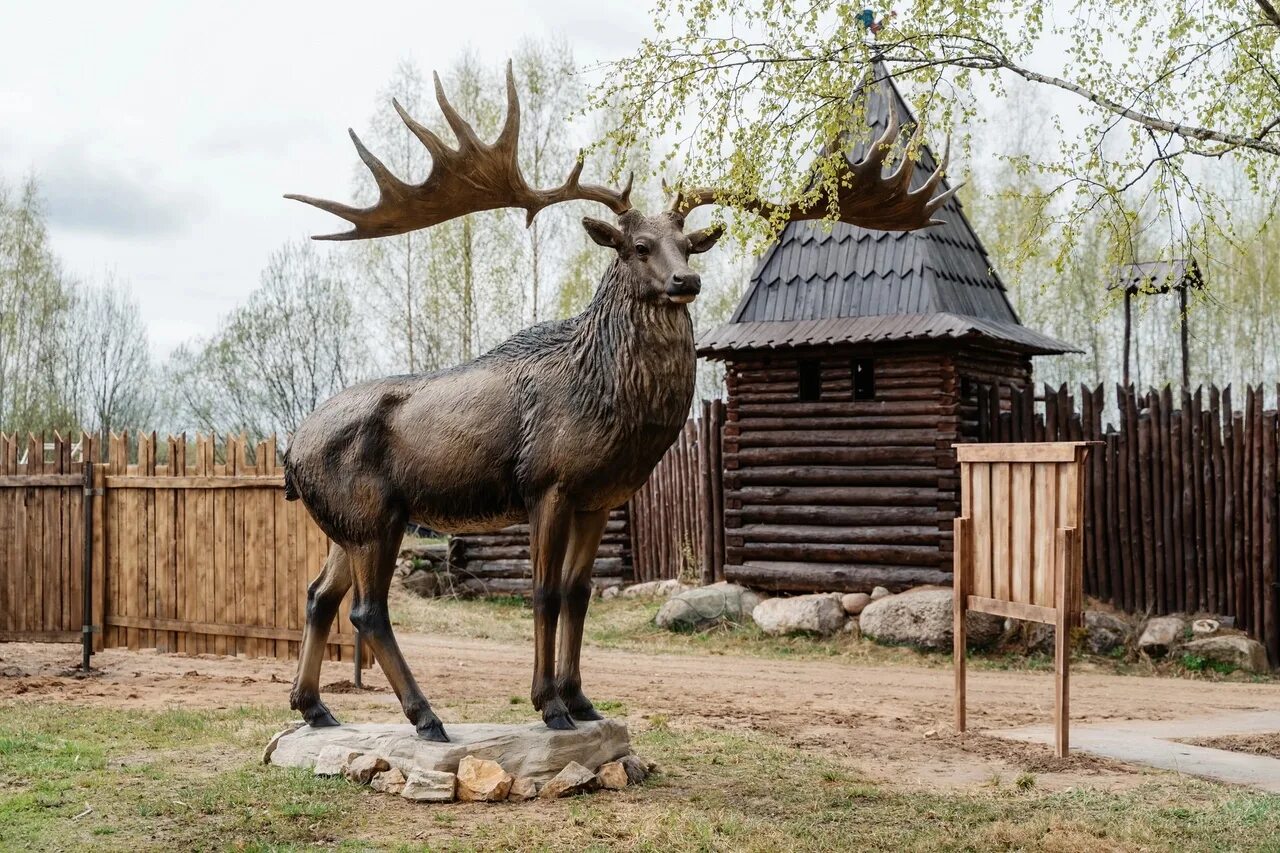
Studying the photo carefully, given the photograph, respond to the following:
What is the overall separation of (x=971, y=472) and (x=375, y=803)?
435 centimetres

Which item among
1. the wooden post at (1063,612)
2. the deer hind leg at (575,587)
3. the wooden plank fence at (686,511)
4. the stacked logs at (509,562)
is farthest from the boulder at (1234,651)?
the stacked logs at (509,562)

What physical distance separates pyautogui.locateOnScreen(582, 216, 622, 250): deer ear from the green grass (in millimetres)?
2676

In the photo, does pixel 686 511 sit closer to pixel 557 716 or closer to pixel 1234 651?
pixel 1234 651

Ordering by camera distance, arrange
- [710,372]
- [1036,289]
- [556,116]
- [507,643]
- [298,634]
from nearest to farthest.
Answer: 1. [298,634]
2. [507,643]
3. [556,116]
4. [1036,289]
5. [710,372]

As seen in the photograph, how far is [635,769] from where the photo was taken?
6133 mm

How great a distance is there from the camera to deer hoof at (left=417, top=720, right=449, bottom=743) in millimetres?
5954

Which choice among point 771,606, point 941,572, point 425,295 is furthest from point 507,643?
point 425,295

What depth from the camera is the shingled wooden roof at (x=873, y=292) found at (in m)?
12.9

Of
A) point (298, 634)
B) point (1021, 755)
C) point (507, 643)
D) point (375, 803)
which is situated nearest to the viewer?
point (375, 803)

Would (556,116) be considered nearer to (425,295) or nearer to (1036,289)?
(425,295)

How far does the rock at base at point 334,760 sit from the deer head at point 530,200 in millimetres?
2657

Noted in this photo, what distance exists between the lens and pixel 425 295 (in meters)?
26.8

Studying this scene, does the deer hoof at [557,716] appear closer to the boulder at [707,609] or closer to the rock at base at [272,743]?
the rock at base at [272,743]

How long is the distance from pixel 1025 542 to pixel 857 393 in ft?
21.8
